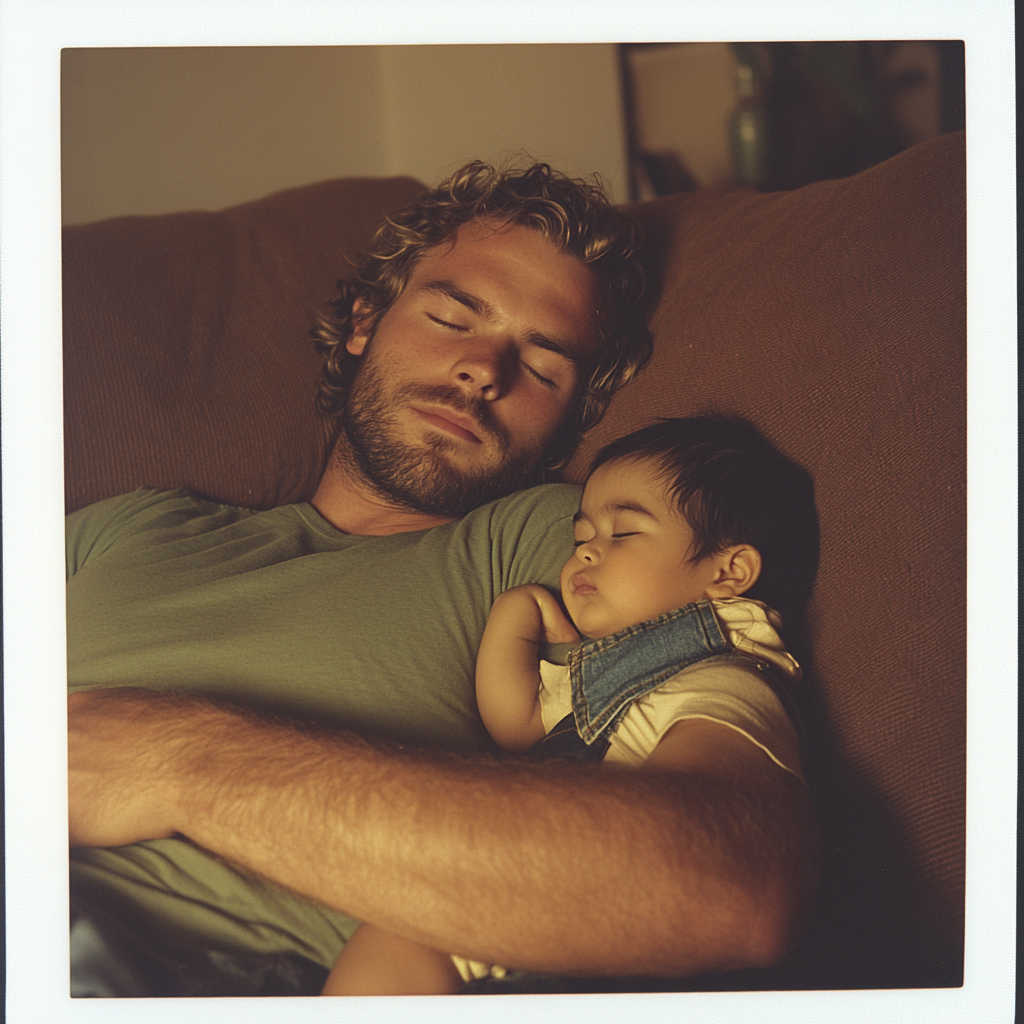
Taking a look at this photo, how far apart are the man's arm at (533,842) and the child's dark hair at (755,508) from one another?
0.58 feet

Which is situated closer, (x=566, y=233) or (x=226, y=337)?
(x=566, y=233)

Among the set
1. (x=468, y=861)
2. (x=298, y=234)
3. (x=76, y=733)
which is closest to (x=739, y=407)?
(x=468, y=861)

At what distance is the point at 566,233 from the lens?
86cm

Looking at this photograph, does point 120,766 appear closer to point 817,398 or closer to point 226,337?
point 226,337

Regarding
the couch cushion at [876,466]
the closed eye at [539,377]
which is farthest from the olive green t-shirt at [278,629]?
the couch cushion at [876,466]

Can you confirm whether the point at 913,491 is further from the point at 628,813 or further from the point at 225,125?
the point at 225,125

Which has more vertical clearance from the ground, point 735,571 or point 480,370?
point 480,370

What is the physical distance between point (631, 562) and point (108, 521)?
0.56 meters

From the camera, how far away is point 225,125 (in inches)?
33.5

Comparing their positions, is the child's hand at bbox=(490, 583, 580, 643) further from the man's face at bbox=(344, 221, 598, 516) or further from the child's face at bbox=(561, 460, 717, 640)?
the man's face at bbox=(344, 221, 598, 516)

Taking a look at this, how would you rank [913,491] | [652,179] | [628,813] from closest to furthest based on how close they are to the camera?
[628,813], [913,491], [652,179]

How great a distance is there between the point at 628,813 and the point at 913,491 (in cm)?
37

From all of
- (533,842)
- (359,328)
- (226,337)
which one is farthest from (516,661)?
(226,337)

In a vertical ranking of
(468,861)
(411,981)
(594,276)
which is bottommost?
(411,981)
